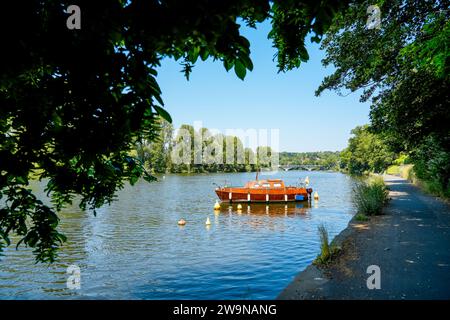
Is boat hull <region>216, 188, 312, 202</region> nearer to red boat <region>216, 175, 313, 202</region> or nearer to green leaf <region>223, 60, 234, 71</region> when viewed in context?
red boat <region>216, 175, 313, 202</region>

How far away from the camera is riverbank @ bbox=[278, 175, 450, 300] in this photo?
6.40 metres

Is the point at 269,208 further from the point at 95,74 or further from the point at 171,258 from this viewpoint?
the point at 95,74

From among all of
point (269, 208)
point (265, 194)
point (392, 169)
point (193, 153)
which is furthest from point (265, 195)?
point (193, 153)

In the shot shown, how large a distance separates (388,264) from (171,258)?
9.18 m

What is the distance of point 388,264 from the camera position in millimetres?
8289

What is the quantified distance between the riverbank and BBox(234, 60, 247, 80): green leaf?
548 cm

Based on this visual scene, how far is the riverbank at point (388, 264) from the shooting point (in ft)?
21.0

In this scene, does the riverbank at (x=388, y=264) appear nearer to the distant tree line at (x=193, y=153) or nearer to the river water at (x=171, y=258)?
the river water at (x=171, y=258)

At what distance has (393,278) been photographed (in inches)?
283

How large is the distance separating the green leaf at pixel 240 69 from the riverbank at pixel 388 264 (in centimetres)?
548

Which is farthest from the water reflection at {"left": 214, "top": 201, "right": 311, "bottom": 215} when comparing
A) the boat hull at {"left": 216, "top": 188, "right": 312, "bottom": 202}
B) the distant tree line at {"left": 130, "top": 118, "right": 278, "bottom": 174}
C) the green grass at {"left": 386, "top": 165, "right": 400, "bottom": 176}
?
the distant tree line at {"left": 130, "top": 118, "right": 278, "bottom": 174}

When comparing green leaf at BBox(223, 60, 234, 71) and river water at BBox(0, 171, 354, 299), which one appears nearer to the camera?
green leaf at BBox(223, 60, 234, 71)

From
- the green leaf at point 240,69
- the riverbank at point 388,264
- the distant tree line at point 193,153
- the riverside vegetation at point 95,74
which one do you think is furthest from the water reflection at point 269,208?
the distant tree line at point 193,153
